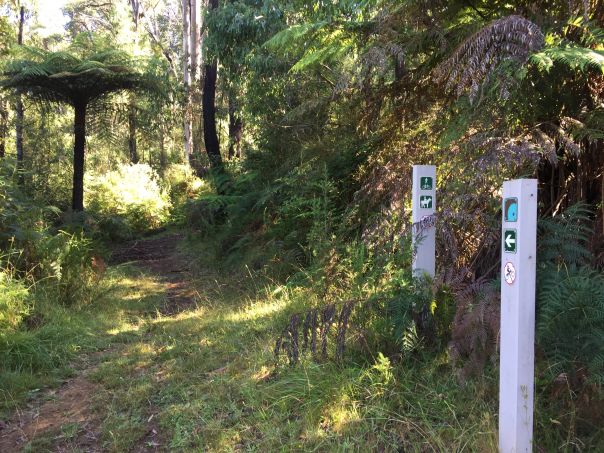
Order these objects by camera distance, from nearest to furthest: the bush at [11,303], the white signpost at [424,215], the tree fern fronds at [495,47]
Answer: the tree fern fronds at [495,47] < the white signpost at [424,215] < the bush at [11,303]

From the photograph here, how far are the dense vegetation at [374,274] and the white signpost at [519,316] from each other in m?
0.27

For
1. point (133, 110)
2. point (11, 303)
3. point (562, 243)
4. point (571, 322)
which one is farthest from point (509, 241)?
point (133, 110)

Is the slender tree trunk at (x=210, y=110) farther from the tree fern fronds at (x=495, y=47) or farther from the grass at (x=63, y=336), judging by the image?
the tree fern fronds at (x=495, y=47)

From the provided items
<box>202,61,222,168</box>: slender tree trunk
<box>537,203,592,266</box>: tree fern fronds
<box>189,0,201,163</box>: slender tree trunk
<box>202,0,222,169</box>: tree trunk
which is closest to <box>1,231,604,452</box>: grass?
<box>537,203,592,266</box>: tree fern fronds

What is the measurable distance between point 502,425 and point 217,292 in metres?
5.72

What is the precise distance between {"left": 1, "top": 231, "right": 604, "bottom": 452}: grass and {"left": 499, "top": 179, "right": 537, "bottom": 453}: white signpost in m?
0.27

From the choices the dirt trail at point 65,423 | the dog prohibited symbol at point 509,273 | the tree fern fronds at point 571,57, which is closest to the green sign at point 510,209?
the dog prohibited symbol at point 509,273


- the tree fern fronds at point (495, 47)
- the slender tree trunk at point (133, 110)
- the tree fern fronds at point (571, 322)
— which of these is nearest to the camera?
the tree fern fronds at point (571, 322)

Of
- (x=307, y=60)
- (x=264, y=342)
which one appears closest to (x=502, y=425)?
(x=264, y=342)

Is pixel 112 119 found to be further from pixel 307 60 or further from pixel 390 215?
pixel 390 215

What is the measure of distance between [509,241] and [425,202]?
4.40ft

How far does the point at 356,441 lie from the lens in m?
→ 3.15

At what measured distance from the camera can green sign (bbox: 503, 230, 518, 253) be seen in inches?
103

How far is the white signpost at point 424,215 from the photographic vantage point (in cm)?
387
